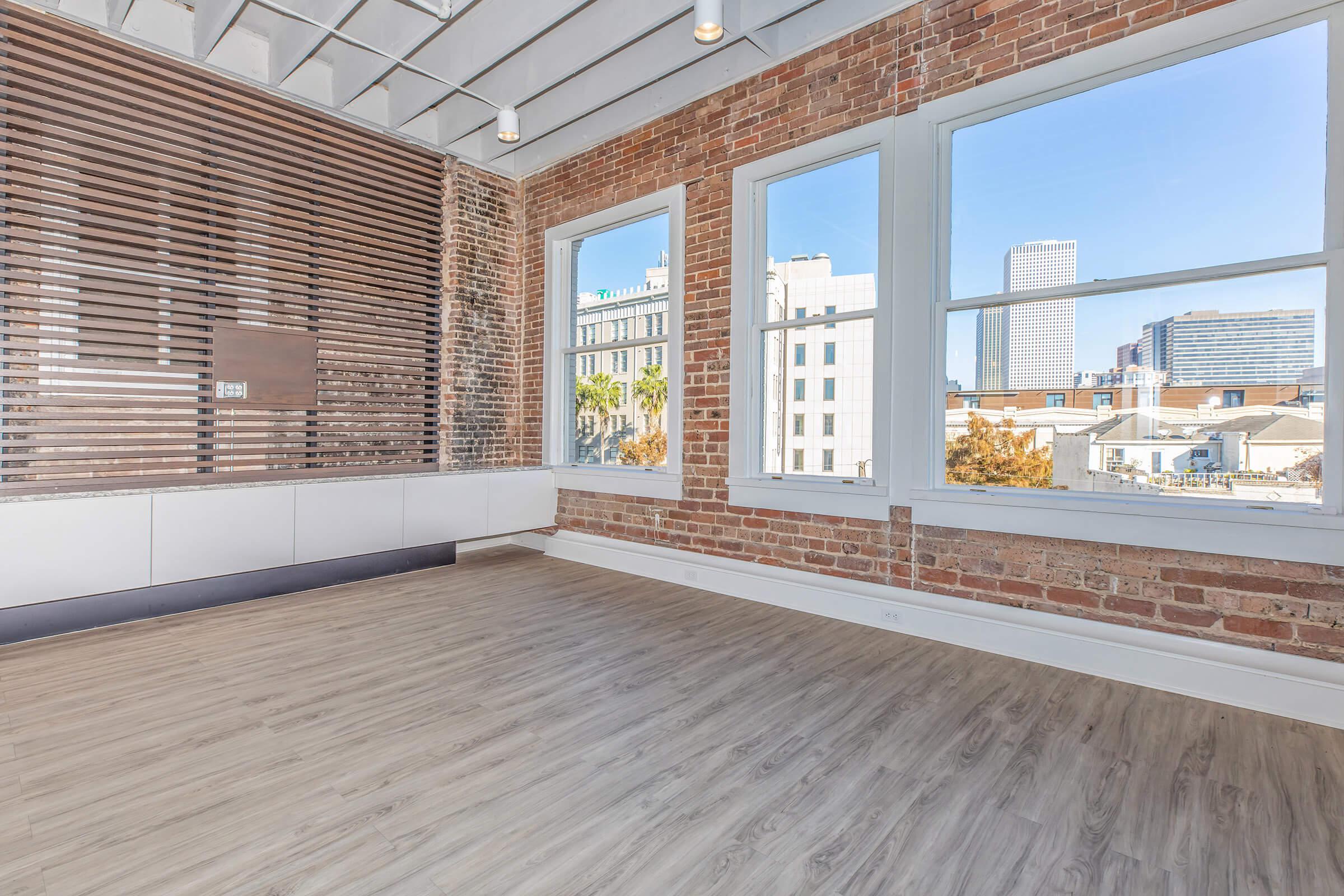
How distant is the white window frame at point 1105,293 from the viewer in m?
2.58

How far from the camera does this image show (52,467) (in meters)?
3.84

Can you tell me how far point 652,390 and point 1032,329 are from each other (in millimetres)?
2778

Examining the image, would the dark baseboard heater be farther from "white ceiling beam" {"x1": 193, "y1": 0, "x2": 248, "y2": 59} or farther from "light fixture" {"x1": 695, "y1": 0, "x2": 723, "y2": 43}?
"light fixture" {"x1": 695, "y1": 0, "x2": 723, "y2": 43}

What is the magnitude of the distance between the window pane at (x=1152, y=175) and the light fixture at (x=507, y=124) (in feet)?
8.82

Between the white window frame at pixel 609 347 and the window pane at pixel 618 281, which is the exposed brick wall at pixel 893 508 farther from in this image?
the window pane at pixel 618 281

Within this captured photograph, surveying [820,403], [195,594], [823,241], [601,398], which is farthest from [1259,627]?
[195,594]

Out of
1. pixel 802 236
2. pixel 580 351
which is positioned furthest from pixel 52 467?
pixel 802 236

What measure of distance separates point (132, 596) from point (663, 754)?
3.50 metres

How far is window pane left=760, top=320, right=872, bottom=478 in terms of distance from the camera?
3969 millimetres

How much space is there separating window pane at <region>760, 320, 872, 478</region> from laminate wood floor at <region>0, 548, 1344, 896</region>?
48.3 inches

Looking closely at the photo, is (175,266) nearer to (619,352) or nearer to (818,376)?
(619,352)

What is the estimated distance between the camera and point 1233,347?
285cm

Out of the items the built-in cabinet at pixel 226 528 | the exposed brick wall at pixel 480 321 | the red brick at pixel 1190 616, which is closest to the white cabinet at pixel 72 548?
the built-in cabinet at pixel 226 528

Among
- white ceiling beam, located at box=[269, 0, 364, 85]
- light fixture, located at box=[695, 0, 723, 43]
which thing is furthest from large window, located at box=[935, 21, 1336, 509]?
white ceiling beam, located at box=[269, 0, 364, 85]
